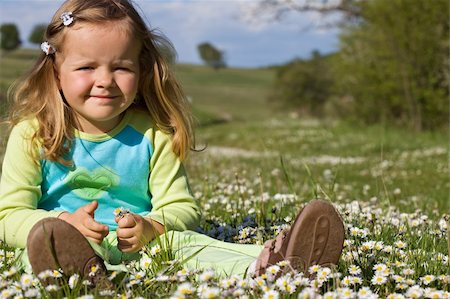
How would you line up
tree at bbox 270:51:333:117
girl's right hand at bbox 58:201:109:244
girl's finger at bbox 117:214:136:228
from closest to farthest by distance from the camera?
girl's right hand at bbox 58:201:109:244 < girl's finger at bbox 117:214:136:228 < tree at bbox 270:51:333:117

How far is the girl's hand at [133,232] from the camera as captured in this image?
10.7 ft

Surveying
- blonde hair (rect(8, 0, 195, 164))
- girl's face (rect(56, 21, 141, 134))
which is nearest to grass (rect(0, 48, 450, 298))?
blonde hair (rect(8, 0, 195, 164))

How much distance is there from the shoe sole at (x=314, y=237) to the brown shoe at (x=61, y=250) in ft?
2.74

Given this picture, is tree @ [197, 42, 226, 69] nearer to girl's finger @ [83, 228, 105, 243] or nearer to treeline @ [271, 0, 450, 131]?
treeline @ [271, 0, 450, 131]

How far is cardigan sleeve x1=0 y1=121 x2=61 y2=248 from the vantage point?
140 inches

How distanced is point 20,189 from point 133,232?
80cm

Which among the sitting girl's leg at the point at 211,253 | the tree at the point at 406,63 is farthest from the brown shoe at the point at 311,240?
the tree at the point at 406,63

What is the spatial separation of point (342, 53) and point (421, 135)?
541 cm

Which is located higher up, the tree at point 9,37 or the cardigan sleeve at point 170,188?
the tree at point 9,37

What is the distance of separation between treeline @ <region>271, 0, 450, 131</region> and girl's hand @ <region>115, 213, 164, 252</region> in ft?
59.6

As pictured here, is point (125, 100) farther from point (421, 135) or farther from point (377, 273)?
point (421, 135)

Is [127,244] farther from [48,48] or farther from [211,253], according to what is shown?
[48,48]

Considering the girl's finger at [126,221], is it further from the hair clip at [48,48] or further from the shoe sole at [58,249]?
the hair clip at [48,48]

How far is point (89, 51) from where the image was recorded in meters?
3.61
